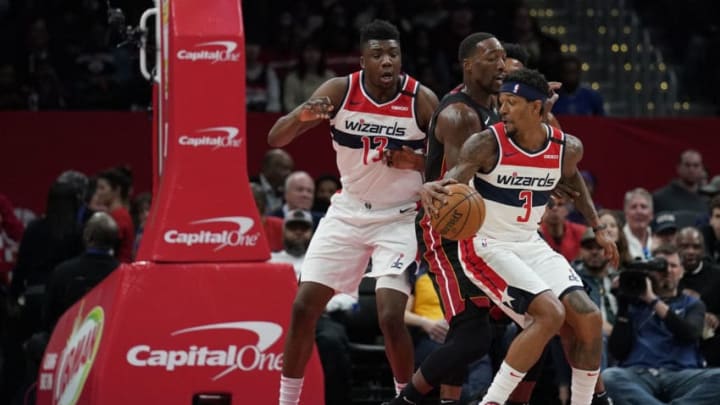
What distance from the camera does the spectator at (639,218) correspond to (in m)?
12.3

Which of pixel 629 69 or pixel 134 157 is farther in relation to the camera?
pixel 629 69

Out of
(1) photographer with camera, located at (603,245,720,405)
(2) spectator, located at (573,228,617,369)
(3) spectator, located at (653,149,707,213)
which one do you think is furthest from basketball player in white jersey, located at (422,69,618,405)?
(3) spectator, located at (653,149,707,213)

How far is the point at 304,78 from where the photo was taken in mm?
14531

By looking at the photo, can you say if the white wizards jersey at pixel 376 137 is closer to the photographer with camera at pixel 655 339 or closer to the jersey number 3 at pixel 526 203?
the jersey number 3 at pixel 526 203

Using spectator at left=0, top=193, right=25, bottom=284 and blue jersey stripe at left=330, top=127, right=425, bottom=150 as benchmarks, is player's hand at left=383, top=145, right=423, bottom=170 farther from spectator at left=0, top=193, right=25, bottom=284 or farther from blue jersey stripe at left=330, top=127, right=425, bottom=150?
spectator at left=0, top=193, right=25, bottom=284

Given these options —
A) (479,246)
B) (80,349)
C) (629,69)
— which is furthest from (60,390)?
(629,69)

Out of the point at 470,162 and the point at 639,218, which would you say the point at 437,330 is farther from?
the point at 470,162

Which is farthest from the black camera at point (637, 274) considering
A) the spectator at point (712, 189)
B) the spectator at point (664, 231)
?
the spectator at point (712, 189)

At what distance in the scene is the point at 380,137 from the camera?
8.43 meters

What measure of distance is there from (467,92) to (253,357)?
205 centimetres

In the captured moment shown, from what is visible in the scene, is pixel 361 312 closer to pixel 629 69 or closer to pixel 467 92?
pixel 467 92

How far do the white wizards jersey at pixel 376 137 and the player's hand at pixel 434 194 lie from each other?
110 cm

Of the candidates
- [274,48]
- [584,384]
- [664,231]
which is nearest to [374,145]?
[584,384]

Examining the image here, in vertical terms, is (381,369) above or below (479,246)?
below
